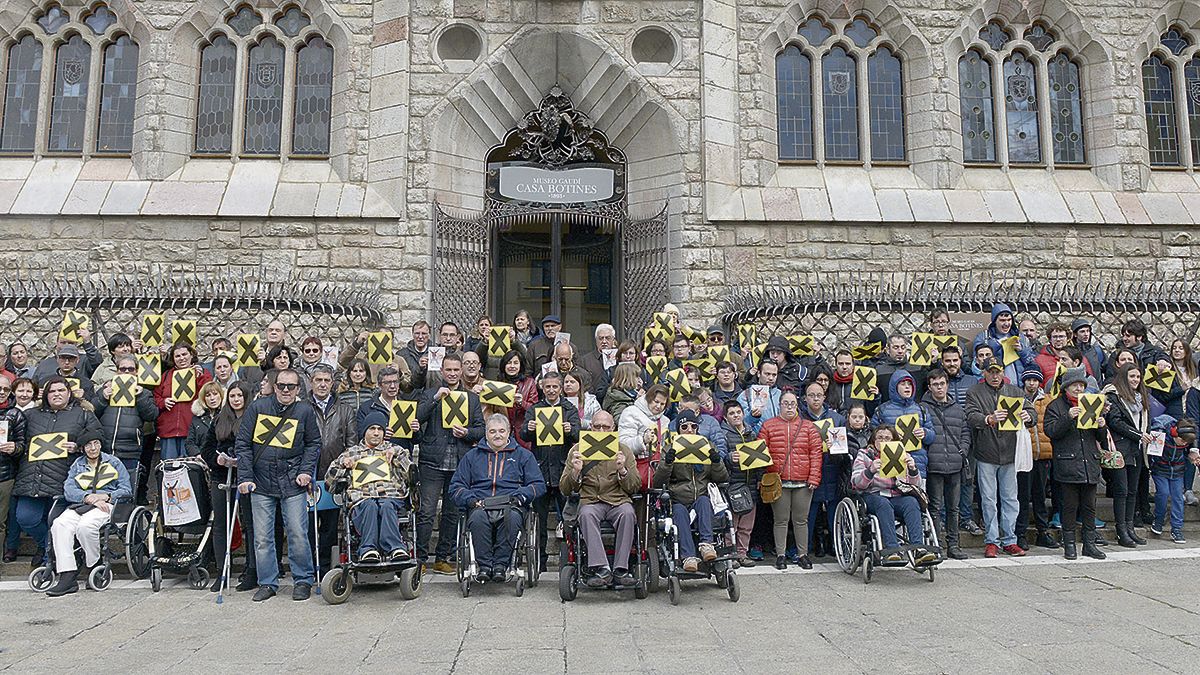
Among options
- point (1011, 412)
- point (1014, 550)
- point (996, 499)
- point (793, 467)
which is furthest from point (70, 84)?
point (1014, 550)

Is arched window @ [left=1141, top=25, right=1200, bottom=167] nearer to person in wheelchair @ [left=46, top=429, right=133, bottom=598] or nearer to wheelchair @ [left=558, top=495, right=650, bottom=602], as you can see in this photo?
wheelchair @ [left=558, top=495, right=650, bottom=602]

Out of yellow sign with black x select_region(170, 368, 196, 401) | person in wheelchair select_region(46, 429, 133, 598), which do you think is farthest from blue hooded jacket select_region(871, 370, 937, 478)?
person in wheelchair select_region(46, 429, 133, 598)

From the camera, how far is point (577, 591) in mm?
6715

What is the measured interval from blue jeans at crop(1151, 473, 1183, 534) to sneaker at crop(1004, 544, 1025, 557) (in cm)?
174

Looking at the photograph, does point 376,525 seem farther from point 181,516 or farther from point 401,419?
point 181,516

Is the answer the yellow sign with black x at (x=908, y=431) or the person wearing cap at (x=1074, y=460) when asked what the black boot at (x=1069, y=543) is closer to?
the person wearing cap at (x=1074, y=460)

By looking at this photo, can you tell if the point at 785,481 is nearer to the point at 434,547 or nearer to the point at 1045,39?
the point at 434,547

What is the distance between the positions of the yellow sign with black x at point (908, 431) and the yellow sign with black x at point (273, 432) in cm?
492

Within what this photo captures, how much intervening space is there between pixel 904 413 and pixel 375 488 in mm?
4487

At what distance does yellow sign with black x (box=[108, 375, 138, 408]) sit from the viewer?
783 cm

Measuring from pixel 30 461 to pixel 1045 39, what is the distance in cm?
1510

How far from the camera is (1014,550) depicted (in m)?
8.04

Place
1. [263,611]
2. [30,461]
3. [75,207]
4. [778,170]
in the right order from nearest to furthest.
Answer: [263,611] → [30,461] → [75,207] → [778,170]

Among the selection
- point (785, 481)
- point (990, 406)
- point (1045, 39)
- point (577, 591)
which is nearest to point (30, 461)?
point (577, 591)
